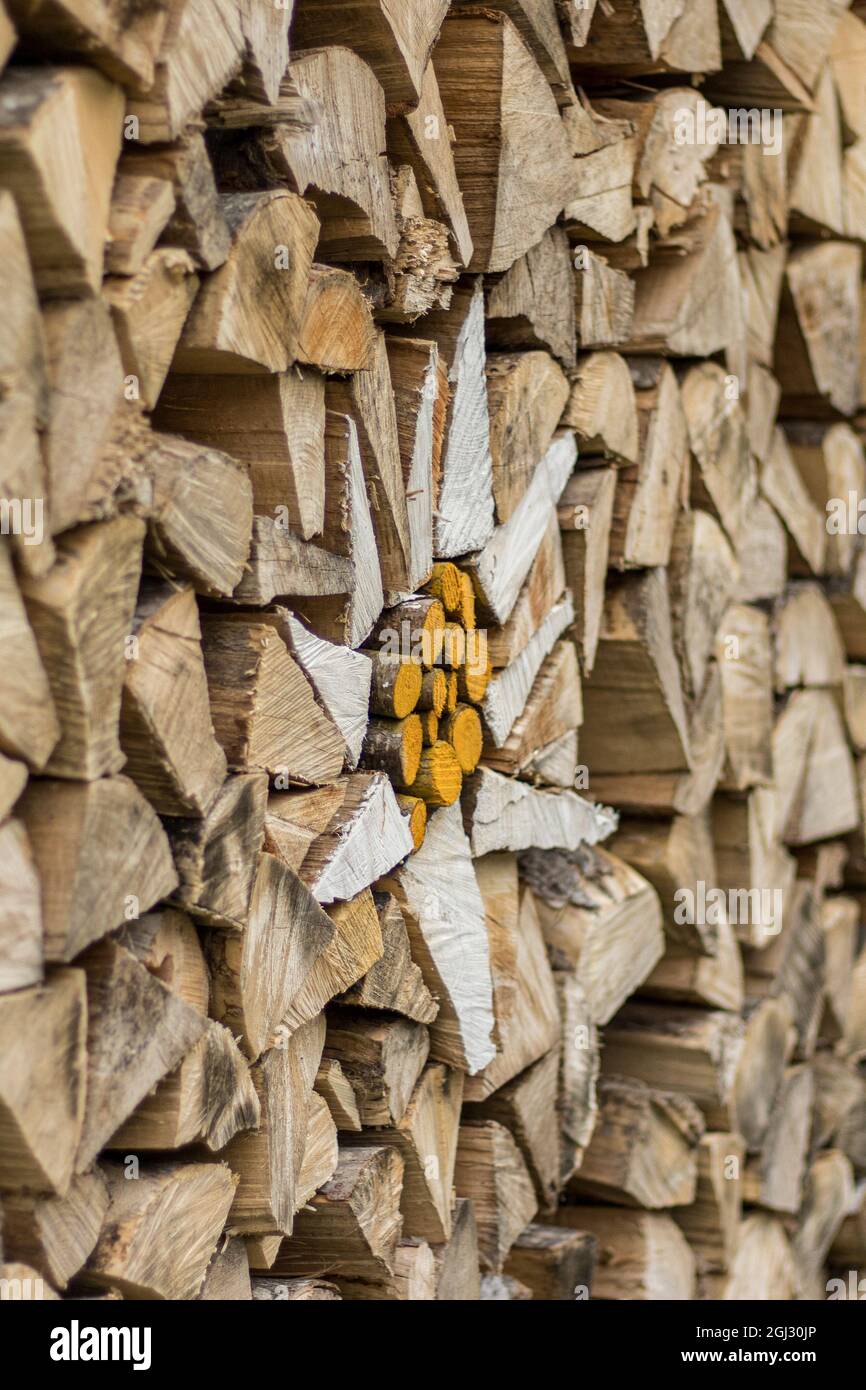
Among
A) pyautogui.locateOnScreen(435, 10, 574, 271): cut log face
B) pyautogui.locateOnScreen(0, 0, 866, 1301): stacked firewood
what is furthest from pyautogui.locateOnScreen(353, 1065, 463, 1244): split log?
pyautogui.locateOnScreen(435, 10, 574, 271): cut log face

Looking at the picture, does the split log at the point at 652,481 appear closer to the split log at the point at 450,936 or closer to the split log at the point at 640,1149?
the split log at the point at 450,936

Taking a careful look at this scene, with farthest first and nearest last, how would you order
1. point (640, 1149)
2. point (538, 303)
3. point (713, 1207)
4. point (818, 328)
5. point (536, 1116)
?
point (818, 328)
point (713, 1207)
point (640, 1149)
point (536, 1116)
point (538, 303)

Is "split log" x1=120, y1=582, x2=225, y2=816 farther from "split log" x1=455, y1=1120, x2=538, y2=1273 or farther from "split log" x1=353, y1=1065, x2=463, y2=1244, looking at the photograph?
"split log" x1=455, y1=1120, x2=538, y2=1273

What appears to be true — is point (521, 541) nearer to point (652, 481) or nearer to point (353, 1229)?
point (652, 481)

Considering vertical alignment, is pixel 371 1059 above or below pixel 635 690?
below

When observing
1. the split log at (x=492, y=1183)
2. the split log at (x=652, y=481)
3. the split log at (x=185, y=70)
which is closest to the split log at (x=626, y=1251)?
the split log at (x=492, y=1183)

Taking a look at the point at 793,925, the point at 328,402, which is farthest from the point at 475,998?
the point at 793,925

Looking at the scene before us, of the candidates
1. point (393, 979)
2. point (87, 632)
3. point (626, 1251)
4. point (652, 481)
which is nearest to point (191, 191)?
point (87, 632)

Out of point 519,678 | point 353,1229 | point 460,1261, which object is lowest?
point 460,1261

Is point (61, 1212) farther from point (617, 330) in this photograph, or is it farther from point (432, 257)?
point (617, 330)
